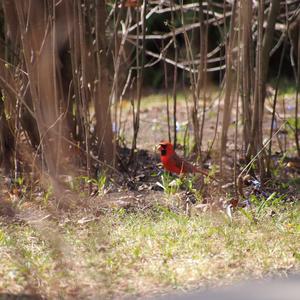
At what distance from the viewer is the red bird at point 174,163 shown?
19.5ft

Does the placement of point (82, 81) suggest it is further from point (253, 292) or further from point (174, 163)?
point (253, 292)

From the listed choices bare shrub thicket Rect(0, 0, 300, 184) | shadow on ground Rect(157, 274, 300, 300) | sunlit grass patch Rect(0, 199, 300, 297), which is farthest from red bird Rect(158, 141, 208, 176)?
shadow on ground Rect(157, 274, 300, 300)

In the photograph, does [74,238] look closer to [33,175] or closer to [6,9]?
[33,175]

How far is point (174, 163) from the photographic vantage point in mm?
5973

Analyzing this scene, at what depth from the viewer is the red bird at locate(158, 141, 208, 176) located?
595cm

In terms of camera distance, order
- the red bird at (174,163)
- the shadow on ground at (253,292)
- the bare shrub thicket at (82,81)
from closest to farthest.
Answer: the shadow on ground at (253,292)
the bare shrub thicket at (82,81)
the red bird at (174,163)

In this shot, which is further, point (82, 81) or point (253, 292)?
point (82, 81)

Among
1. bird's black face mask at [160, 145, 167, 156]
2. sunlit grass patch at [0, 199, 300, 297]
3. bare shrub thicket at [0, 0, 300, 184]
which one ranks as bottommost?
sunlit grass patch at [0, 199, 300, 297]

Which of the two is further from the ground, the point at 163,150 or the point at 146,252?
the point at 163,150

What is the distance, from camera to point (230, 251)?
465 centimetres

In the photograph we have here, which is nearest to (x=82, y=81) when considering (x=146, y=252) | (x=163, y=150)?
(x=163, y=150)

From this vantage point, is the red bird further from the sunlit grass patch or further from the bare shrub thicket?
the sunlit grass patch

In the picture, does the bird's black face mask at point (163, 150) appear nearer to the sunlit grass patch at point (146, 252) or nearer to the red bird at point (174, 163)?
the red bird at point (174, 163)

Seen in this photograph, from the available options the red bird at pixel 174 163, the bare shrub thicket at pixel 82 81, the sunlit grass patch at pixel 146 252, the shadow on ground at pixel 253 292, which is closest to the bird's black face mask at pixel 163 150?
the red bird at pixel 174 163
